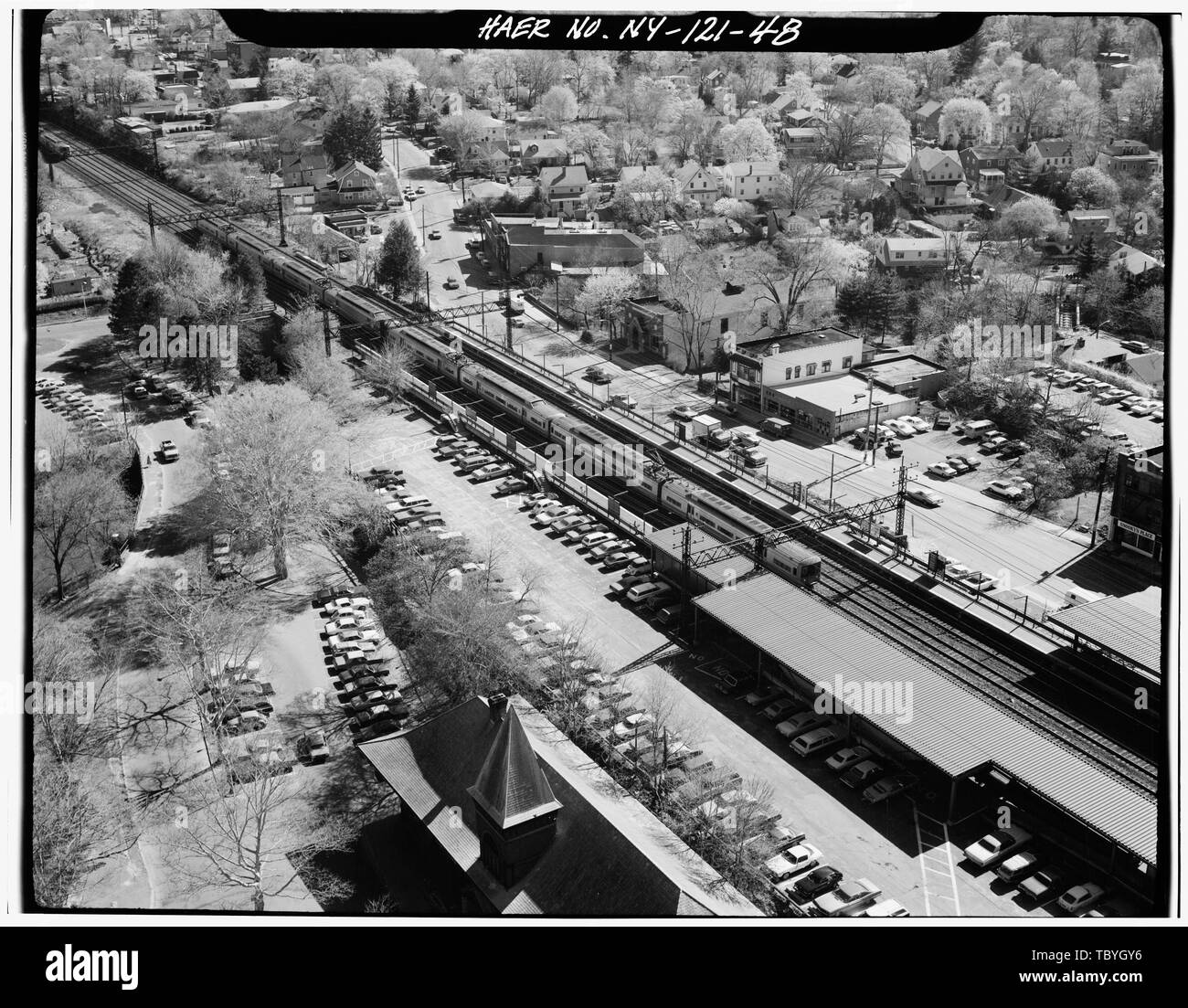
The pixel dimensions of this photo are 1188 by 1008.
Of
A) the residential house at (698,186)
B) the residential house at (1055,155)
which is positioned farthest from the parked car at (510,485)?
the residential house at (1055,155)

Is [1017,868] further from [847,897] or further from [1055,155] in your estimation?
[1055,155]

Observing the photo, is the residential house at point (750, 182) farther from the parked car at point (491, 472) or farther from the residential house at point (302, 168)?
the parked car at point (491, 472)

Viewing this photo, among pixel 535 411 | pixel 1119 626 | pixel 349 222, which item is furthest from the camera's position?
pixel 349 222

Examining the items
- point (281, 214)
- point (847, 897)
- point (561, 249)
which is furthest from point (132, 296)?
point (847, 897)

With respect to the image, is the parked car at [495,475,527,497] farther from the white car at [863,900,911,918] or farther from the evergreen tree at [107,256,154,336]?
the white car at [863,900,911,918]

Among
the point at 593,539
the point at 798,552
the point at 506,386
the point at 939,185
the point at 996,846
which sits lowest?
the point at 996,846

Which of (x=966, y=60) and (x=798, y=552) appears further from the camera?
(x=966, y=60)

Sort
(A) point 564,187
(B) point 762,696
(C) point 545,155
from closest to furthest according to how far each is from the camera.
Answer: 1. (B) point 762,696
2. (A) point 564,187
3. (C) point 545,155
